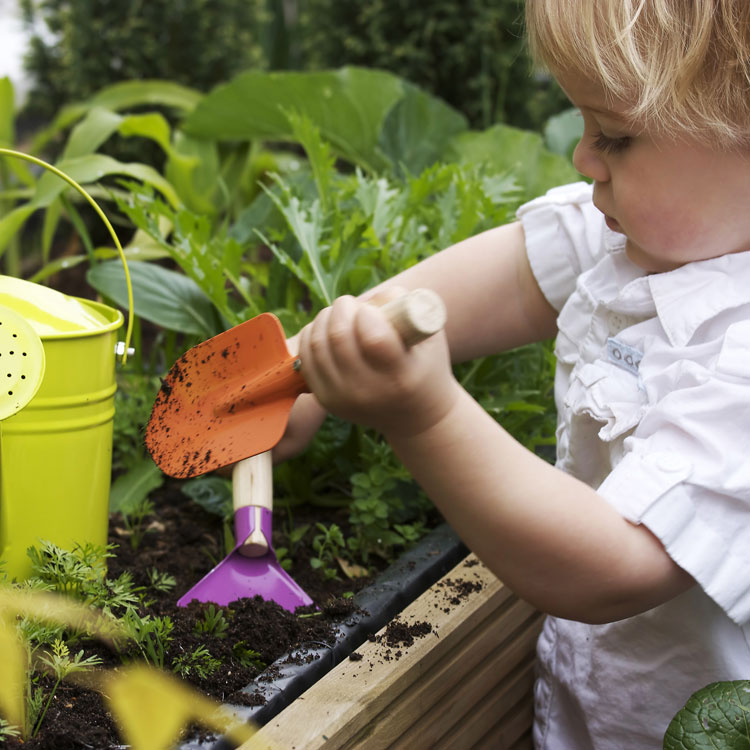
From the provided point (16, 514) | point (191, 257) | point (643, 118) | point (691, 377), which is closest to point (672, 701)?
point (691, 377)

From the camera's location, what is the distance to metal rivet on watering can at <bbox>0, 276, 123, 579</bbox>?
1086 mm

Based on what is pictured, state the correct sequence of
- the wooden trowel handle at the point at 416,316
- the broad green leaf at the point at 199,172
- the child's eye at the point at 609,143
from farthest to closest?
the broad green leaf at the point at 199,172
the child's eye at the point at 609,143
the wooden trowel handle at the point at 416,316

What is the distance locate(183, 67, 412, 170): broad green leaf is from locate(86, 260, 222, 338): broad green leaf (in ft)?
2.80

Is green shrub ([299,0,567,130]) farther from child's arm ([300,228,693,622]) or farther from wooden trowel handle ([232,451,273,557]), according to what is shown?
child's arm ([300,228,693,622])

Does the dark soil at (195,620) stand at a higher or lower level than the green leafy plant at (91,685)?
lower

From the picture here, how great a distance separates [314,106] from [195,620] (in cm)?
170

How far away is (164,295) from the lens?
1.71 metres

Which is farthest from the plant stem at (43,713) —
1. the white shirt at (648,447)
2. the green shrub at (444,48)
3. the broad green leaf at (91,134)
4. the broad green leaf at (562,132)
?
the green shrub at (444,48)

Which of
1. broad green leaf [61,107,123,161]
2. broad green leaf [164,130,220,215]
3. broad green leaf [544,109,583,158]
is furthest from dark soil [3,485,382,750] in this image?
broad green leaf [544,109,583,158]

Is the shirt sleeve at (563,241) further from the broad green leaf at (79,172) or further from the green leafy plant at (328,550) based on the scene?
the broad green leaf at (79,172)

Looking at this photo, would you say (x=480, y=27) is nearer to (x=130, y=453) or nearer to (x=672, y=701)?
(x=130, y=453)

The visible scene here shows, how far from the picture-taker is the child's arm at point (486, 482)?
31.7 inches

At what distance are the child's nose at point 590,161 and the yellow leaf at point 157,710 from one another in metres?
0.72

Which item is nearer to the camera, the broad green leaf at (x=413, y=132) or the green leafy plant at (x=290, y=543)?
the green leafy plant at (x=290, y=543)
